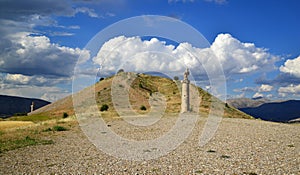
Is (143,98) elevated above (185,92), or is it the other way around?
(185,92)

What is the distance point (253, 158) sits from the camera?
17.6 metres

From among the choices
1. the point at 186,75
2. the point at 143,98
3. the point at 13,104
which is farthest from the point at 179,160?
the point at 13,104

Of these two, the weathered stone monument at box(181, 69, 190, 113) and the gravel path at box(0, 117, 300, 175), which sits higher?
the weathered stone monument at box(181, 69, 190, 113)

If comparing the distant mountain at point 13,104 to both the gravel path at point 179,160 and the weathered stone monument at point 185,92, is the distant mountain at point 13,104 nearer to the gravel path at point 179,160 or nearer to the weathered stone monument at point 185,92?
the weathered stone monument at point 185,92

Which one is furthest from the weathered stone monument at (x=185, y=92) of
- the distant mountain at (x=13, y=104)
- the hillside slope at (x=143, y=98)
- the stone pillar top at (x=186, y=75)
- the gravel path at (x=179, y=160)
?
the distant mountain at (x=13, y=104)

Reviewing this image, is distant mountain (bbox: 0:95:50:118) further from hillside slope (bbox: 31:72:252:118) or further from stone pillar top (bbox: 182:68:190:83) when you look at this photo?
stone pillar top (bbox: 182:68:190:83)

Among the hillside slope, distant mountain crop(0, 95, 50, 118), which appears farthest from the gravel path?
distant mountain crop(0, 95, 50, 118)

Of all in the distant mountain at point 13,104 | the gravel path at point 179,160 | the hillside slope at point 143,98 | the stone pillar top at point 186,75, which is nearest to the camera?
the gravel path at point 179,160

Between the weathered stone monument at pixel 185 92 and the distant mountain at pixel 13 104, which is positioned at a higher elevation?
the weathered stone monument at pixel 185 92

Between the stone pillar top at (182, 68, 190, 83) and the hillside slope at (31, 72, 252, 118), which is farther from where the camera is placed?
the hillside slope at (31, 72, 252, 118)

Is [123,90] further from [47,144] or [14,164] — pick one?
[14,164]

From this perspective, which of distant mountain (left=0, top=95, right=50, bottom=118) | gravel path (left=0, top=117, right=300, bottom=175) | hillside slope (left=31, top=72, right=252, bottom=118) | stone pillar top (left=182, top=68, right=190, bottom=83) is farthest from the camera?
distant mountain (left=0, top=95, right=50, bottom=118)

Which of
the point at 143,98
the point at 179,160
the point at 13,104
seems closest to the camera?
the point at 179,160

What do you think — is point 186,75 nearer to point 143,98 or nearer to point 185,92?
point 185,92
